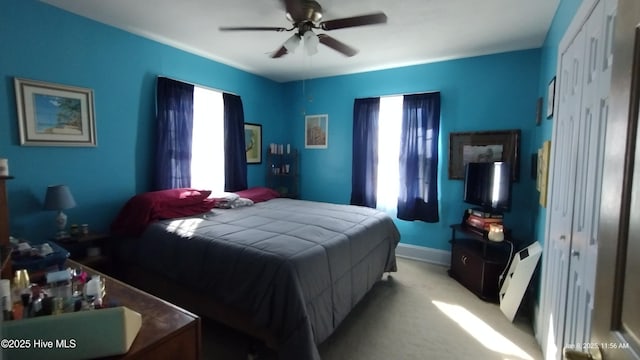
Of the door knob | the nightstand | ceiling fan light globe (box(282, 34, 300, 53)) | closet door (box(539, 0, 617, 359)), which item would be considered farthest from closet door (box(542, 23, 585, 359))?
the nightstand

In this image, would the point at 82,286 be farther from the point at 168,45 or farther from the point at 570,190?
the point at 168,45

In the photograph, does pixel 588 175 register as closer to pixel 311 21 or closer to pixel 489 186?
pixel 489 186

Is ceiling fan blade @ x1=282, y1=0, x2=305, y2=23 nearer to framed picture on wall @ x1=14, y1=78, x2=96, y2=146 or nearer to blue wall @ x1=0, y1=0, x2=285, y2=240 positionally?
blue wall @ x1=0, y1=0, x2=285, y2=240

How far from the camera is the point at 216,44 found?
3.29 meters

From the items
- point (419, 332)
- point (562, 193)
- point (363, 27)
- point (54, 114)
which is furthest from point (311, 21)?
point (419, 332)

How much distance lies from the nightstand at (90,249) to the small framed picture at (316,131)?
3.00m

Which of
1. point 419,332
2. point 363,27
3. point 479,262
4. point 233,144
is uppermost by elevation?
point 363,27

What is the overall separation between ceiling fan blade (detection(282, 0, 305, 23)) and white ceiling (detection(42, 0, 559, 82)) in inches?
9.5

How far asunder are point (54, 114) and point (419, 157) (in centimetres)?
386

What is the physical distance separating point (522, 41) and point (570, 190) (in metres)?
2.28

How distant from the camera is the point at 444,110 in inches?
146

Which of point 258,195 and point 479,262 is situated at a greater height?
point 258,195

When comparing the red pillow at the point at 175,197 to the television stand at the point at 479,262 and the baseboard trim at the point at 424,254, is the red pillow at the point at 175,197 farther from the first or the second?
the television stand at the point at 479,262

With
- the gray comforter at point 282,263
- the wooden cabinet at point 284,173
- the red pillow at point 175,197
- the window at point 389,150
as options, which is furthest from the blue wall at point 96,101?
→ the window at point 389,150
